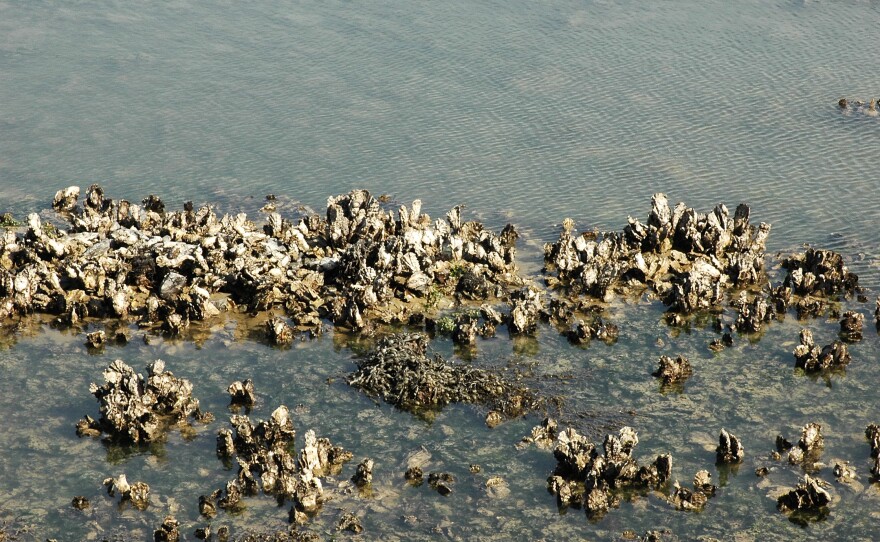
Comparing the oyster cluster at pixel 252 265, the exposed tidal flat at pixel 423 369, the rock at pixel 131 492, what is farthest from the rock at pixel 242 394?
the rock at pixel 131 492

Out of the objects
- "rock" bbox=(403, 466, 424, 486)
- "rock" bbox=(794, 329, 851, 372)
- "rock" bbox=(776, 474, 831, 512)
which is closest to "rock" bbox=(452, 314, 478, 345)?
"rock" bbox=(403, 466, 424, 486)

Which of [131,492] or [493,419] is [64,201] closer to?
[131,492]

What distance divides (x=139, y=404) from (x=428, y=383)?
6.06 m

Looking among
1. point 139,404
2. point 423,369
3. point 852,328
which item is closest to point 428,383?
point 423,369

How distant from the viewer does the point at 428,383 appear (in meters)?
22.4

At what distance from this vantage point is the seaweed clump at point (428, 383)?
2241 cm

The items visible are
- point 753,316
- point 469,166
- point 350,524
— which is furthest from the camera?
point 469,166

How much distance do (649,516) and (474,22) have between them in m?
31.0

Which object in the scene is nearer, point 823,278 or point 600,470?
point 600,470

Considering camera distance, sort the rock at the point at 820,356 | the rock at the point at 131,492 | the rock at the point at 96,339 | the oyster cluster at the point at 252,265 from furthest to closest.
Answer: the oyster cluster at the point at 252,265 → the rock at the point at 96,339 → the rock at the point at 820,356 → the rock at the point at 131,492

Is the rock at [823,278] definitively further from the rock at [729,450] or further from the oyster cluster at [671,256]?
the rock at [729,450]

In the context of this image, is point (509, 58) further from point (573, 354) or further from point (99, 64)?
point (573, 354)

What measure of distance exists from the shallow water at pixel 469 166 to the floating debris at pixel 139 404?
18.6 inches

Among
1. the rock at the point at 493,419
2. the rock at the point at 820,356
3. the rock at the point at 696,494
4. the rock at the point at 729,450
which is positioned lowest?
the rock at the point at 493,419
